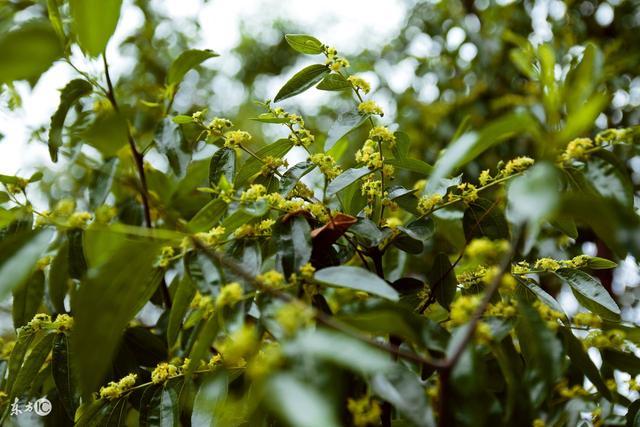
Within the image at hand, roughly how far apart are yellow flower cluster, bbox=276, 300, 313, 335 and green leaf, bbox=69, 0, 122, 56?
1.21 feet

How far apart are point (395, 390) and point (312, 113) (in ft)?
7.32

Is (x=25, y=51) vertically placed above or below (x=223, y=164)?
above

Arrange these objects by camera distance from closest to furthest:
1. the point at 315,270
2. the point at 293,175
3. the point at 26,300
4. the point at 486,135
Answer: the point at 486,135 → the point at 315,270 → the point at 293,175 → the point at 26,300

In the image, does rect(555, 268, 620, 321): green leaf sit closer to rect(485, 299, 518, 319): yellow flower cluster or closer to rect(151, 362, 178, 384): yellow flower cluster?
rect(485, 299, 518, 319): yellow flower cluster

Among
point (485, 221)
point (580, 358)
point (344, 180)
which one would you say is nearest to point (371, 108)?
point (344, 180)

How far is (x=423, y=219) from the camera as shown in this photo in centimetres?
85

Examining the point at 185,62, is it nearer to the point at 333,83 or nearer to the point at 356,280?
the point at 333,83

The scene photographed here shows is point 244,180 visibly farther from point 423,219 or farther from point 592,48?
point 592,48

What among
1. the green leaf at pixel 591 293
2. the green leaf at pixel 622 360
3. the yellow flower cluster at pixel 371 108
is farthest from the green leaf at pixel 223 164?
the green leaf at pixel 622 360

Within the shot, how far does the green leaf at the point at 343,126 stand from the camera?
88 centimetres

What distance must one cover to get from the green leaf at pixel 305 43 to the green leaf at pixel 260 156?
16 cm

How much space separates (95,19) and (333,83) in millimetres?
404

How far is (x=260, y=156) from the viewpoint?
93cm

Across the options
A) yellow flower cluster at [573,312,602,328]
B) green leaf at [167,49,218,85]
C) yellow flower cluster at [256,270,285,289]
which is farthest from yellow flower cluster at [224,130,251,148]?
yellow flower cluster at [573,312,602,328]
